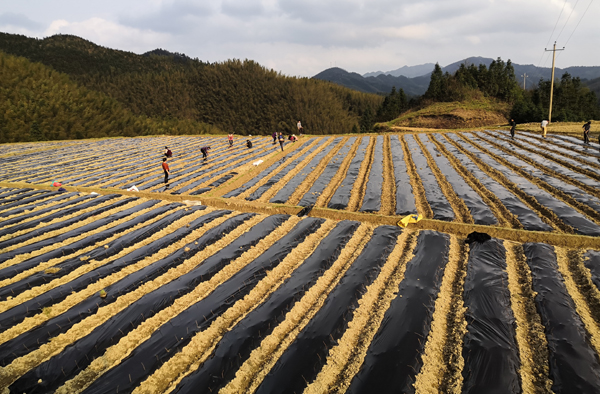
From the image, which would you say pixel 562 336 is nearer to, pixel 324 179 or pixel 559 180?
pixel 559 180

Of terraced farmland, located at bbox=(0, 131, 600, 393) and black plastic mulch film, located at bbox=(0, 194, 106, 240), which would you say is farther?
black plastic mulch film, located at bbox=(0, 194, 106, 240)

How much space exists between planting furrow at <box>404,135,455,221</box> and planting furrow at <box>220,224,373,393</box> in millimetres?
4025

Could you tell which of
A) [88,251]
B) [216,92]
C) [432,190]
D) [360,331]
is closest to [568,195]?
[432,190]

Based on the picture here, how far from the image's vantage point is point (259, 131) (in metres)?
69.6

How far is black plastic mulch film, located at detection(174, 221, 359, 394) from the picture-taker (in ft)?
12.1

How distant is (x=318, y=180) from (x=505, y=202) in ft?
24.1

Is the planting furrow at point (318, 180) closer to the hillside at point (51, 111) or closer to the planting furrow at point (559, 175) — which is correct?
the planting furrow at point (559, 175)

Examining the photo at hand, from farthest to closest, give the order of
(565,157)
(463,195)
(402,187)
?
(565,157)
(402,187)
(463,195)

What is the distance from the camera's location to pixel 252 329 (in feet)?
14.8

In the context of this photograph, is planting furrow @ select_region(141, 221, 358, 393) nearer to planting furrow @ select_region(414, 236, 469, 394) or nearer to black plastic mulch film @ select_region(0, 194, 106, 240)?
planting furrow @ select_region(414, 236, 469, 394)

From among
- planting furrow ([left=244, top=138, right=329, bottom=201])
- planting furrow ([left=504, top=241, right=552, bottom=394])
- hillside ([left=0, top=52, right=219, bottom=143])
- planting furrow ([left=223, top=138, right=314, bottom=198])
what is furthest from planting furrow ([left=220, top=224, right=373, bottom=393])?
hillside ([left=0, top=52, right=219, bottom=143])

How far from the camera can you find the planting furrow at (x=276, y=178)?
40.5 feet

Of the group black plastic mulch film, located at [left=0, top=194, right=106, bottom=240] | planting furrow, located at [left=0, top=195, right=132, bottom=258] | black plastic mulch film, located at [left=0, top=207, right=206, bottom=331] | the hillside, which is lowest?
black plastic mulch film, located at [left=0, top=207, right=206, bottom=331]

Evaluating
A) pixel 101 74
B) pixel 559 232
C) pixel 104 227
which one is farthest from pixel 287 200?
pixel 101 74
